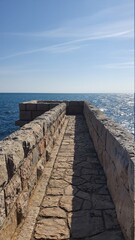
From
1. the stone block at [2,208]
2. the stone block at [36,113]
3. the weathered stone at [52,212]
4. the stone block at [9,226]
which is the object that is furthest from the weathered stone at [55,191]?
the stone block at [36,113]

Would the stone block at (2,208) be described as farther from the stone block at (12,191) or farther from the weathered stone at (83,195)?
the weathered stone at (83,195)

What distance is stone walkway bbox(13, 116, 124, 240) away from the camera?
3059mm

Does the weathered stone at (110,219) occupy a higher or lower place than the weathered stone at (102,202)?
lower

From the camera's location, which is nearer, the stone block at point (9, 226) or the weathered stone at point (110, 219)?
the stone block at point (9, 226)

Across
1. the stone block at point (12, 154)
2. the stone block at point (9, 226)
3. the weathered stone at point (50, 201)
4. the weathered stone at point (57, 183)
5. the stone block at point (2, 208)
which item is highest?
the stone block at point (12, 154)

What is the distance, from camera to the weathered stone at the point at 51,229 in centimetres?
301

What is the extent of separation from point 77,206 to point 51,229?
686 mm

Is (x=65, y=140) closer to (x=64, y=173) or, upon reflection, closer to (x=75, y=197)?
(x=64, y=173)

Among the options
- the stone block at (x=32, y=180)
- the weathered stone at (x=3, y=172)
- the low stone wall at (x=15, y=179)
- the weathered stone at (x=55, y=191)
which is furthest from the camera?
the weathered stone at (x=55, y=191)

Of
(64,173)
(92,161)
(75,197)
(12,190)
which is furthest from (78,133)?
(12,190)

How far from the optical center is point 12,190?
112 inches

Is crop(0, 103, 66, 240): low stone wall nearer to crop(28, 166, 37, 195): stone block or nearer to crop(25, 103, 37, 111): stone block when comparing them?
crop(28, 166, 37, 195): stone block

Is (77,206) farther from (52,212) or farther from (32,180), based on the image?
(32,180)

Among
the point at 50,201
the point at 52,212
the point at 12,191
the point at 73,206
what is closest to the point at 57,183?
the point at 50,201
